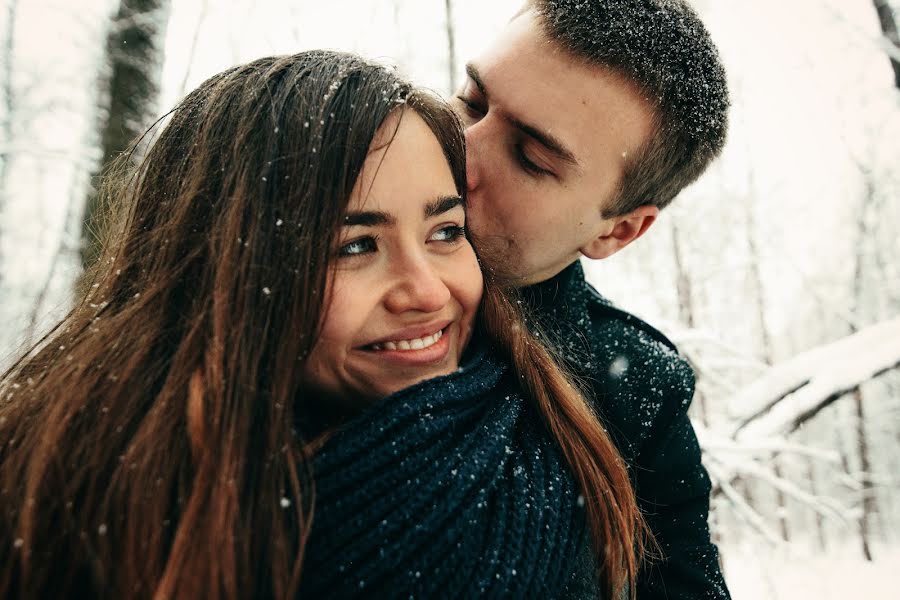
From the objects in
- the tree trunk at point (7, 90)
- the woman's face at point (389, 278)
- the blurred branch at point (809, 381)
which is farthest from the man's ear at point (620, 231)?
the tree trunk at point (7, 90)

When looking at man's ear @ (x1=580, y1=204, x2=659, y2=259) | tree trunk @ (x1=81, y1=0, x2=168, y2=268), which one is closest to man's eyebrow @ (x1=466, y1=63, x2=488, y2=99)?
man's ear @ (x1=580, y1=204, x2=659, y2=259)

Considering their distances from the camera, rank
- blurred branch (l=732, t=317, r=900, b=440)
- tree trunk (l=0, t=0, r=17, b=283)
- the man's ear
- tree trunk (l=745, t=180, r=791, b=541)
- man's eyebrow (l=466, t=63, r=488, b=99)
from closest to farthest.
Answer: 1. man's eyebrow (l=466, t=63, r=488, b=99)
2. the man's ear
3. blurred branch (l=732, t=317, r=900, b=440)
4. tree trunk (l=0, t=0, r=17, b=283)
5. tree trunk (l=745, t=180, r=791, b=541)

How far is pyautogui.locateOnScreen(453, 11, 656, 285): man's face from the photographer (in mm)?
1713

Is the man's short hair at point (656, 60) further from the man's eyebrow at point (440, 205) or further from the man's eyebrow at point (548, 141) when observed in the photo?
the man's eyebrow at point (440, 205)

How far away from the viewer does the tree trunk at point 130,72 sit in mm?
2693

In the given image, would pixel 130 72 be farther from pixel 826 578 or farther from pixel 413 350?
pixel 826 578

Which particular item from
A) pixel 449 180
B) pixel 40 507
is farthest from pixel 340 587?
pixel 449 180

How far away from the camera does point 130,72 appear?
2.77m

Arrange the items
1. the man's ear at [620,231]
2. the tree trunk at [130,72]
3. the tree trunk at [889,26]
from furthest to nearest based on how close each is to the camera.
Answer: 1. the tree trunk at [889,26]
2. the tree trunk at [130,72]
3. the man's ear at [620,231]

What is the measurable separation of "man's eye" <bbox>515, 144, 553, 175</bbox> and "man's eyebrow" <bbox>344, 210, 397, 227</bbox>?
781 mm

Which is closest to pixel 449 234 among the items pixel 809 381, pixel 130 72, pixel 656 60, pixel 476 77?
pixel 476 77

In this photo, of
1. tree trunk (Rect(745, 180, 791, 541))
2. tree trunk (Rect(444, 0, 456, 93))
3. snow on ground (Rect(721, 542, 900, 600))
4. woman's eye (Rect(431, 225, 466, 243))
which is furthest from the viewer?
tree trunk (Rect(745, 180, 791, 541))

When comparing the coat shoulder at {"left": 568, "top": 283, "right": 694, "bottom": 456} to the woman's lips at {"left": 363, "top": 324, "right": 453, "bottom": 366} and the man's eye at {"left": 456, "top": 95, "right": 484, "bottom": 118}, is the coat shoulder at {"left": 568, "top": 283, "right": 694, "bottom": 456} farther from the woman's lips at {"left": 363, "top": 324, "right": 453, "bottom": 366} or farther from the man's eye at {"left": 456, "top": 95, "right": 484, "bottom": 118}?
the man's eye at {"left": 456, "top": 95, "right": 484, "bottom": 118}

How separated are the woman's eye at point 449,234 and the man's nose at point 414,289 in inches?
7.3
